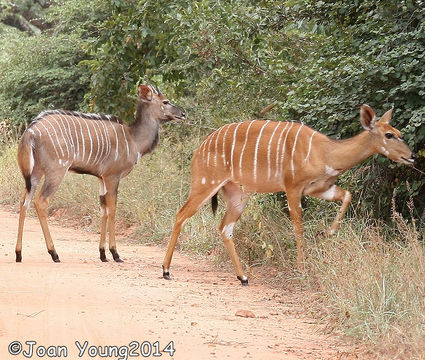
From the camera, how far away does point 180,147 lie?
12.8 meters

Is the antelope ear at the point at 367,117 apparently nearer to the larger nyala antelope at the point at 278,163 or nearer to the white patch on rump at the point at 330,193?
the larger nyala antelope at the point at 278,163

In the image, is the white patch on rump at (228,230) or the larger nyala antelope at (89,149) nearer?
the white patch on rump at (228,230)

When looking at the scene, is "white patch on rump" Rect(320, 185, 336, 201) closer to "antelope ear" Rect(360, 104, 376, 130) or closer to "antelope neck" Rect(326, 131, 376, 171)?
"antelope neck" Rect(326, 131, 376, 171)

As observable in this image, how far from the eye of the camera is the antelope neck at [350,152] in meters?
7.99

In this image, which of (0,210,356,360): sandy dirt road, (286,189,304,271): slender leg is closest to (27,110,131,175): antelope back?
(0,210,356,360): sandy dirt road

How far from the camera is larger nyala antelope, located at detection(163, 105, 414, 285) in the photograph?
25.9 feet

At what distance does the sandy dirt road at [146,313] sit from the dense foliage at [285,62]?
5.69 feet

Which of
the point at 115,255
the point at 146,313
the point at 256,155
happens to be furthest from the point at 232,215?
the point at 146,313

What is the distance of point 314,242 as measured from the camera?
839cm

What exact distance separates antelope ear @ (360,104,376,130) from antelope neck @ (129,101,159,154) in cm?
321

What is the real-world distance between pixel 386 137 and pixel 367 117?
243 mm

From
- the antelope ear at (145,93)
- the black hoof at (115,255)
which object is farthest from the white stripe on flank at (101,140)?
the black hoof at (115,255)

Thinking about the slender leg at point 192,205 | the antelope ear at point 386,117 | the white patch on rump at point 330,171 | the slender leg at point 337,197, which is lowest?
the slender leg at point 192,205

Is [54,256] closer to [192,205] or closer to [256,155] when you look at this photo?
[192,205]
